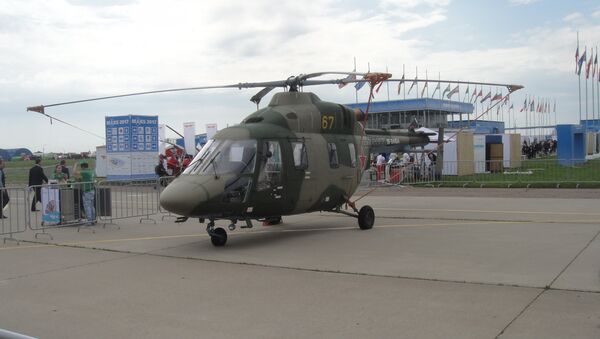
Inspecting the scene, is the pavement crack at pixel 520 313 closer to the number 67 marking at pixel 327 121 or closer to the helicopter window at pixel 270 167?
the helicopter window at pixel 270 167

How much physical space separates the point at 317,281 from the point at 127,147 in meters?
22.7

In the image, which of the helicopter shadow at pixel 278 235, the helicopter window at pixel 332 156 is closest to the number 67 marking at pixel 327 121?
A: the helicopter window at pixel 332 156

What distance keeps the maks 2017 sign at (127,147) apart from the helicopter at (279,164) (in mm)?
16912

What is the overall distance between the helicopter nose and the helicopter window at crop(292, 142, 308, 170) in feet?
6.98

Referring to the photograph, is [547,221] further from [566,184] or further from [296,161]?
[566,184]

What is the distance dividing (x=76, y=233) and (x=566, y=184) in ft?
52.5

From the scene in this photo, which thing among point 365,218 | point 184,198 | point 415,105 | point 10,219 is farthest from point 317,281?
point 415,105

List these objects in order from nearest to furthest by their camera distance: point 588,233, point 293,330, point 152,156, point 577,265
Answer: point 293,330
point 577,265
point 588,233
point 152,156

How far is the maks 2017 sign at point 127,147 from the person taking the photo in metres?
27.7

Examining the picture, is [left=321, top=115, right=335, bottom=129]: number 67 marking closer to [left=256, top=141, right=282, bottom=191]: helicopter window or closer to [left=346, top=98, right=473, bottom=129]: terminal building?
[left=256, top=141, right=282, bottom=191]: helicopter window

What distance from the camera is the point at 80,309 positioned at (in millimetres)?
6086

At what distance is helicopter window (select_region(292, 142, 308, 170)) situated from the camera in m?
10.6

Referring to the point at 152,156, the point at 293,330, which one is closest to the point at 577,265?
the point at 293,330

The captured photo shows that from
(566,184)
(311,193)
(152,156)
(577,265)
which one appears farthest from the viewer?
(152,156)
